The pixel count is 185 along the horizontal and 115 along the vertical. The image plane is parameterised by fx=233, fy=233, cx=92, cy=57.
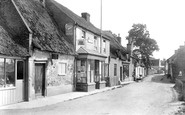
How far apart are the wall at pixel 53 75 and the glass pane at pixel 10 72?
4.13 ft

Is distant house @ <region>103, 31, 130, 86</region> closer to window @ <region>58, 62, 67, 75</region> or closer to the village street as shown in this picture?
window @ <region>58, 62, 67, 75</region>

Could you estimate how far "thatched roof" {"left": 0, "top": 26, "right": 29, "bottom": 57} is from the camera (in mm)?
11964

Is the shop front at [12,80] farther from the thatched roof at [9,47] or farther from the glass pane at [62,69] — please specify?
the glass pane at [62,69]

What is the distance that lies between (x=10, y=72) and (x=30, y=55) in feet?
5.08

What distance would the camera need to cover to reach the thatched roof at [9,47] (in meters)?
12.0

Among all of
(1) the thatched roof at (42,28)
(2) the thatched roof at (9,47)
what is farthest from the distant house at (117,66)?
(2) the thatched roof at (9,47)

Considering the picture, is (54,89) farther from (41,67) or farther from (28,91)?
(28,91)

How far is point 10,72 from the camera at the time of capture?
12.5 m

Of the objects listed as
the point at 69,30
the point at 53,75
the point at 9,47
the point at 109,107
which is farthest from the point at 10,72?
the point at 69,30

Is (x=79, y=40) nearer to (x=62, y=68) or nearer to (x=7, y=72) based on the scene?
(x=62, y=68)

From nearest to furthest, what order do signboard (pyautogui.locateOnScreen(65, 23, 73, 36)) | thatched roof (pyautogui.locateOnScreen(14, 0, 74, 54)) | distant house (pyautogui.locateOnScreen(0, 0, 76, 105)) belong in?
distant house (pyautogui.locateOnScreen(0, 0, 76, 105)) < thatched roof (pyautogui.locateOnScreen(14, 0, 74, 54)) < signboard (pyautogui.locateOnScreen(65, 23, 73, 36))

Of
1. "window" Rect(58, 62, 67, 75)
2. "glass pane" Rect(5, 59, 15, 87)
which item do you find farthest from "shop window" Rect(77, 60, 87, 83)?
"glass pane" Rect(5, 59, 15, 87)

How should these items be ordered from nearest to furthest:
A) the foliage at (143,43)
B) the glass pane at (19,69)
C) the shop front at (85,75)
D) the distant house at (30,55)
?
1. the distant house at (30,55)
2. the glass pane at (19,69)
3. the shop front at (85,75)
4. the foliage at (143,43)

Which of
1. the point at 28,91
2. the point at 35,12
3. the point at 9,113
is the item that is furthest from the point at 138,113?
the point at 35,12
